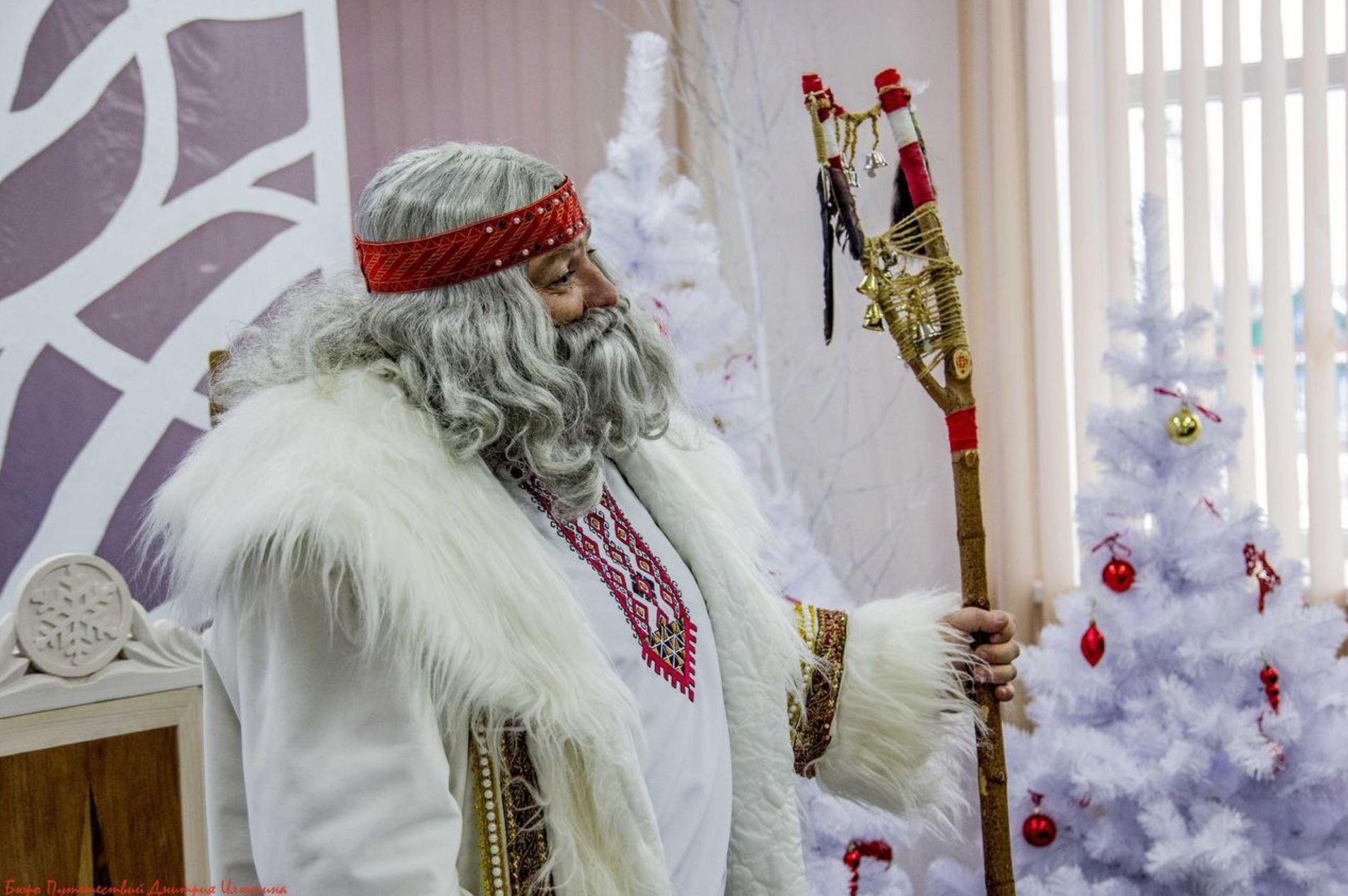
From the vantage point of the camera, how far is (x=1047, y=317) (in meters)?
3.52

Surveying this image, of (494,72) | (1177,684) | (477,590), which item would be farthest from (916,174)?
(494,72)

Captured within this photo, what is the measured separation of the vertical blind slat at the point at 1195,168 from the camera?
336 centimetres

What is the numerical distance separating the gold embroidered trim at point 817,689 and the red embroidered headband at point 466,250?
68 cm

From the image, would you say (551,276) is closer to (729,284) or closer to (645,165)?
(645,165)

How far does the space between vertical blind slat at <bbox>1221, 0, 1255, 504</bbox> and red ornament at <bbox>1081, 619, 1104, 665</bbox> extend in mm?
951

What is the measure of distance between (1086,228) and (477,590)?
2.73 meters

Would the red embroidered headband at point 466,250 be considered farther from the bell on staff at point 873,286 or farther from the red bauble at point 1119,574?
the red bauble at point 1119,574

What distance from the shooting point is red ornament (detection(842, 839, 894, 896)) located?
8.89 ft

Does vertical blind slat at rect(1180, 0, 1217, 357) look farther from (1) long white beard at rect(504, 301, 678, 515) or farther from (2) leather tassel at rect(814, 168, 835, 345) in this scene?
(1) long white beard at rect(504, 301, 678, 515)

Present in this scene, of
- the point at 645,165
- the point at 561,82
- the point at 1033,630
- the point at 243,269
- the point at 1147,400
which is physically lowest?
the point at 1033,630

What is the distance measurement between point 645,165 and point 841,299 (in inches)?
44.2

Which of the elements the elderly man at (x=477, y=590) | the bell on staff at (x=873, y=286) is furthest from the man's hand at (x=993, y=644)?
the bell on staff at (x=873, y=286)

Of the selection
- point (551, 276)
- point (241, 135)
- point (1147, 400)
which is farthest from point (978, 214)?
point (551, 276)

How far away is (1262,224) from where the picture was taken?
3395mm
